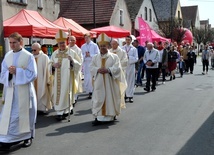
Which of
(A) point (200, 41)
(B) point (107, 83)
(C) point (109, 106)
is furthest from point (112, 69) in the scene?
(A) point (200, 41)

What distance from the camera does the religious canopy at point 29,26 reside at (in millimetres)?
11812

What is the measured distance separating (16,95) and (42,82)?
9.75 feet

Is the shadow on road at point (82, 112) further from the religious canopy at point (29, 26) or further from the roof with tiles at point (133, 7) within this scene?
the roof with tiles at point (133, 7)

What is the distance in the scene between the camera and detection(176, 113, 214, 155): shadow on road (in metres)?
5.71

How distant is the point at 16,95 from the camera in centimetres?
593

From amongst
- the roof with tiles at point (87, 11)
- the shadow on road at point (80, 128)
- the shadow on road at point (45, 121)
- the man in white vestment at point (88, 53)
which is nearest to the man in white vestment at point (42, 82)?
the shadow on road at point (45, 121)

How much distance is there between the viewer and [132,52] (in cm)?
1116

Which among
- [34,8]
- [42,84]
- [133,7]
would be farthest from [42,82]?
[133,7]

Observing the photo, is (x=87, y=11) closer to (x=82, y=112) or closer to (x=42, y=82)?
(x=82, y=112)

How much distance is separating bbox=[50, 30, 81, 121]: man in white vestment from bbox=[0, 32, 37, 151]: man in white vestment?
226cm

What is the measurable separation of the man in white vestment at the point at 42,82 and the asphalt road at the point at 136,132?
1.05ft

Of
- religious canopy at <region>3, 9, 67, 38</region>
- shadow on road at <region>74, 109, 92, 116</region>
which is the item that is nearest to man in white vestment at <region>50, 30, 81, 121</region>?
shadow on road at <region>74, 109, 92, 116</region>

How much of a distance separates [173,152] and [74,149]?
1.70 metres

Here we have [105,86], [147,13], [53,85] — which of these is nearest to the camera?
[105,86]
